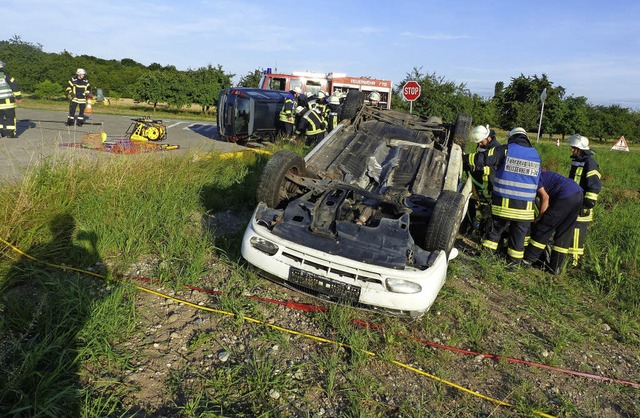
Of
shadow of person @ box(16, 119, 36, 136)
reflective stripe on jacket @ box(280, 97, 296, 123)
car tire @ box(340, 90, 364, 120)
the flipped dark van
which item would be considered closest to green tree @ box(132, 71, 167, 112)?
shadow of person @ box(16, 119, 36, 136)

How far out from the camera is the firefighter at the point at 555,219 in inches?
178

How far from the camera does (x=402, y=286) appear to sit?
9.21 ft

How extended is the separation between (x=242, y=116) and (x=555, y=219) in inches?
300

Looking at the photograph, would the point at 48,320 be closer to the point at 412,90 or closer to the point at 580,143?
the point at 580,143

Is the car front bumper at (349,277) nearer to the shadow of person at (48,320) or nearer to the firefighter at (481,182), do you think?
the shadow of person at (48,320)

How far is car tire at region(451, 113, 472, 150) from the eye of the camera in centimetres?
544

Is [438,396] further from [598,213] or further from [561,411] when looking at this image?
[598,213]

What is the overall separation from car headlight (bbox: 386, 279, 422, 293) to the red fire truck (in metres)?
13.4

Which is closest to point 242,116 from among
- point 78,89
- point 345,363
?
point 78,89

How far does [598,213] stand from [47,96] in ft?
87.8

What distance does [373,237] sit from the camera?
3.13m

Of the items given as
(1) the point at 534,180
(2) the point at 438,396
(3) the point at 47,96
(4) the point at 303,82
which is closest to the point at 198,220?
(2) the point at 438,396

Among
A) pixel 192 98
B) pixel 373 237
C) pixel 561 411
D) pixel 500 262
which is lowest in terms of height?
pixel 561 411

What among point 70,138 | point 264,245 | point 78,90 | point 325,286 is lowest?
point 325,286
